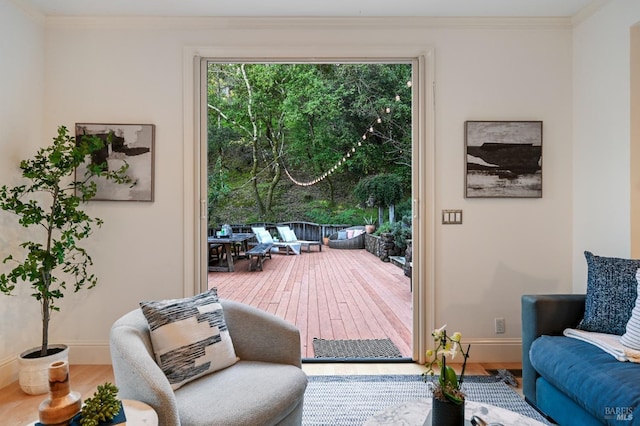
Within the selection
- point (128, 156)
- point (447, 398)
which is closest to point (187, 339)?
point (447, 398)

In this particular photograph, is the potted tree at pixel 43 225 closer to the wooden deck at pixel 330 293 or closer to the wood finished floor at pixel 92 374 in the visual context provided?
the wood finished floor at pixel 92 374

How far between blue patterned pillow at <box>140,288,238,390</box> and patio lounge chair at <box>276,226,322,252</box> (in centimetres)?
548

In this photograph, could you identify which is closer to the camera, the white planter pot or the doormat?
the white planter pot

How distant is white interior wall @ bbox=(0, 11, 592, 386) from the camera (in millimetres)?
2752

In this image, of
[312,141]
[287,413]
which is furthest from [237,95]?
[287,413]

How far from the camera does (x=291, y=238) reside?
24.3ft

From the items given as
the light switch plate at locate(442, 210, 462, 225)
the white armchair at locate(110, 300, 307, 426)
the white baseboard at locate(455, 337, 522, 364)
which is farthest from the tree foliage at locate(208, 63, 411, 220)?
the white armchair at locate(110, 300, 307, 426)

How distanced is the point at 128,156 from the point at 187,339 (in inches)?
67.5

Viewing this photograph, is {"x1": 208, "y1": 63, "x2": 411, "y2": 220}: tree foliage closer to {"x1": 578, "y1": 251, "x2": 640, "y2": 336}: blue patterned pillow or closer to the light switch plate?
the light switch plate

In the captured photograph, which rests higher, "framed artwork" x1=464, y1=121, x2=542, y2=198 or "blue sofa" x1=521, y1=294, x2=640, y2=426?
"framed artwork" x1=464, y1=121, x2=542, y2=198

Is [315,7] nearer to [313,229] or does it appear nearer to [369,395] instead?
[369,395]

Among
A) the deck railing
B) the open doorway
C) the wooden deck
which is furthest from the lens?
the deck railing

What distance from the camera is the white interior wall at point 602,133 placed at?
92.1 inches

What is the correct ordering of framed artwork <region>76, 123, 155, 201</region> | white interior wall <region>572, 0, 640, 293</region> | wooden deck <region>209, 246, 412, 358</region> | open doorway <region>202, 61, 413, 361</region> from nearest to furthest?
white interior wall <region>572, 0, 640, 293</region>
framed artwork <region>76, 123, 155, 201</region>
wooden deck <region>209, 246, 412, 358</region>
open doorway <region>202, 61, 413, 361</region>
